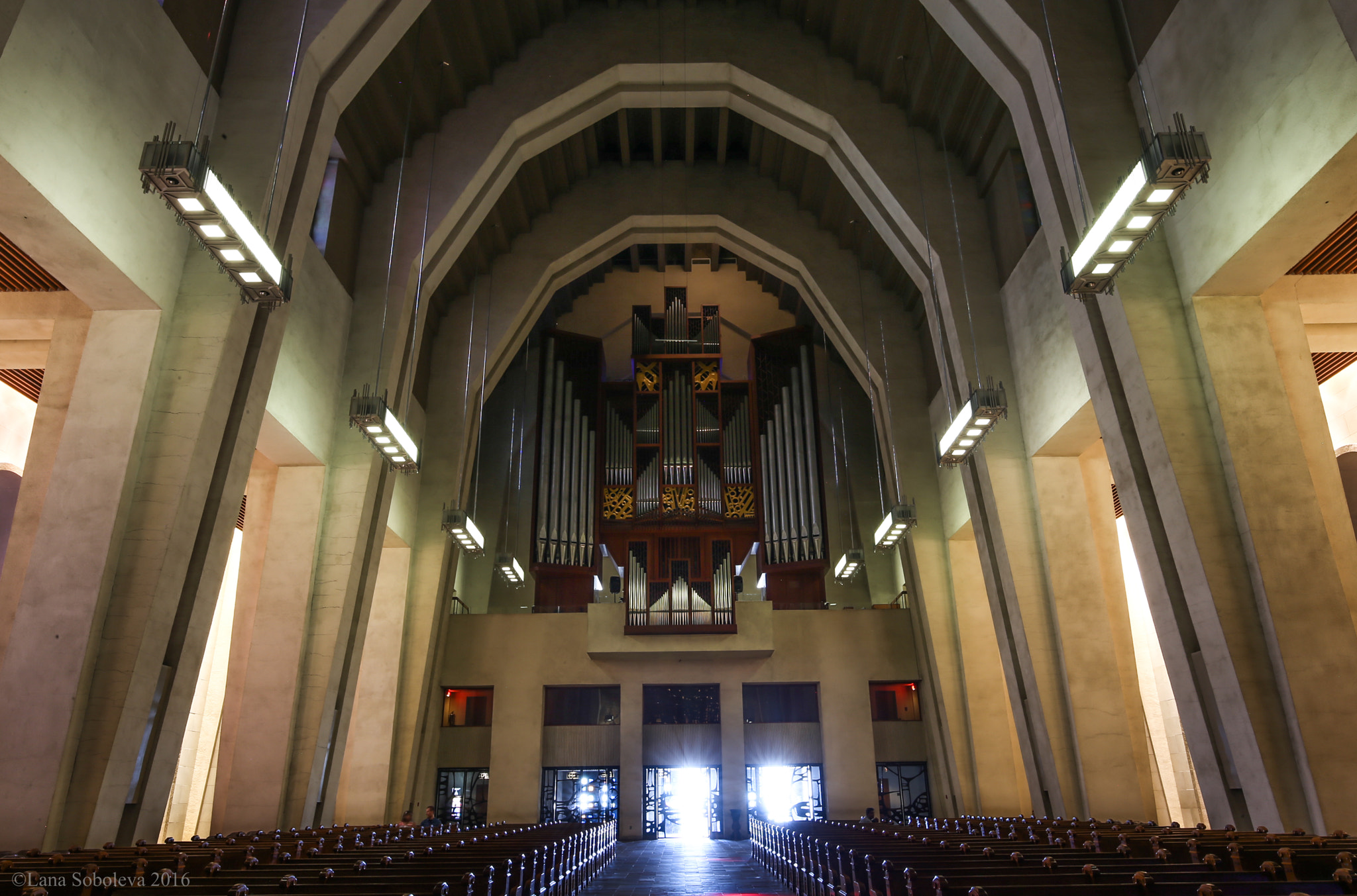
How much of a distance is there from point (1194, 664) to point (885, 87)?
857cm

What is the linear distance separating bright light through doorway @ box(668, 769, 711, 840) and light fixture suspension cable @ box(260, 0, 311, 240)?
11969 mm

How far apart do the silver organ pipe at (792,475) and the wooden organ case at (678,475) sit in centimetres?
2

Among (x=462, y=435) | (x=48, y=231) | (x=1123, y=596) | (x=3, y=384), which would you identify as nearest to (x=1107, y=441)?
(x=1123, y=596)

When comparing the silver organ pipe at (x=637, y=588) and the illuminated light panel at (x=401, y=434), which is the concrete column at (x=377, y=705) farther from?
the illuminated light panel at (x=401, y=434)

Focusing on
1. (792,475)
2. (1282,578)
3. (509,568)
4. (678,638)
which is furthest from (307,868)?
(792,475)

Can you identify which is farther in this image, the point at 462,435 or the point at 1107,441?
the point at 462,435

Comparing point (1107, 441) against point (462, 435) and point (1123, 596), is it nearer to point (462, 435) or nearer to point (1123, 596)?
point (1123, 596)

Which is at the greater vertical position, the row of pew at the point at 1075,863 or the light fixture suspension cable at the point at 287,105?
the light fixture suspension cable at the point at 287,105

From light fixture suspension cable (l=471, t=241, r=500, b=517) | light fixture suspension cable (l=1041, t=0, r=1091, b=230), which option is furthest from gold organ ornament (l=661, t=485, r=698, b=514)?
Result: light fixture suspension cable (l=1041, t=0, r=1091, b=230)

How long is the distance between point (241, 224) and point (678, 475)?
42.0 feet

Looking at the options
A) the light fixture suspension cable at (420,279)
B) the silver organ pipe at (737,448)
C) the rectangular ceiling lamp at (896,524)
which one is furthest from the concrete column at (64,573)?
the silver organ pipe at (737,448)

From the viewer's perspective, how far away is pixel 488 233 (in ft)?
48.2

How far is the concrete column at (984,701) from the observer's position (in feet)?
43.0

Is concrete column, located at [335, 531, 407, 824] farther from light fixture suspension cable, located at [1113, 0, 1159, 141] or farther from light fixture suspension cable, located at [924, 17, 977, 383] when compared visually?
light fixture suspension cable, located at [1113, 0, 1159, 141]
